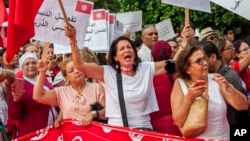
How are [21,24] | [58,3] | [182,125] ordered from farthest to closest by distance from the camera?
[58,3] → [21,24] → [182,125]

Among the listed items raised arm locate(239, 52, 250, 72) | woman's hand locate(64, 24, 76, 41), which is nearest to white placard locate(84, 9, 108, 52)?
raised arm locate(239, 52, 250, 72)

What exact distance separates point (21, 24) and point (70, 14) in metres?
0.62

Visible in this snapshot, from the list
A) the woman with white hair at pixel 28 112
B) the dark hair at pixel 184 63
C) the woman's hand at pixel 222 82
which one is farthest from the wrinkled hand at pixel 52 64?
the woman's hand at pixel 222 82

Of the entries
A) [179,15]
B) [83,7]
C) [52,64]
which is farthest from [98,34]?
[179,15]

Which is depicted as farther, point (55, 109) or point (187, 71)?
point (55, 109)

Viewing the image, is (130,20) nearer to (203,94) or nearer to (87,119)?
(87,119)

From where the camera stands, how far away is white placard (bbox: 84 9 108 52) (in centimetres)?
984

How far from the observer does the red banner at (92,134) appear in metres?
6.23

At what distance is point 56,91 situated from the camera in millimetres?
7000

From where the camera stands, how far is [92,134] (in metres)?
6.53

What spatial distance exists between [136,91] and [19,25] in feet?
4.51

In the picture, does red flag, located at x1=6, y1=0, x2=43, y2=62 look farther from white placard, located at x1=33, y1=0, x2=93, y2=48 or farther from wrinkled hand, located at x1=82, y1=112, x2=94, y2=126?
wrinkled hand, located at x1=82, y1=112, x2=94, y2=126

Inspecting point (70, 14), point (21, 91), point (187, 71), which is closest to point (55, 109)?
point (21, 91)

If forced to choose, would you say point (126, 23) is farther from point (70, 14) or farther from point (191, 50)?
point (191, 50)
